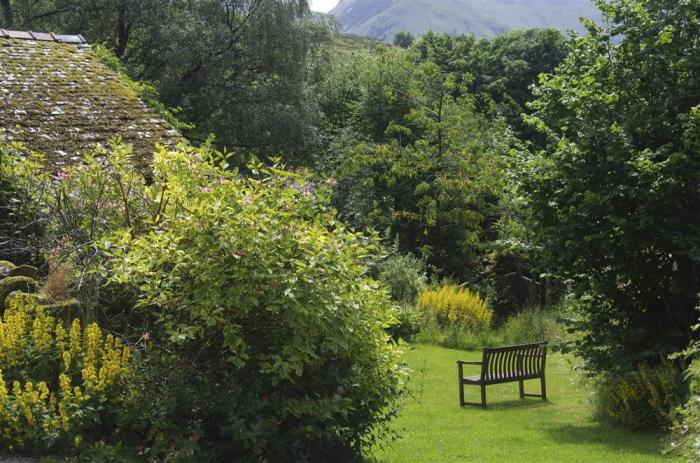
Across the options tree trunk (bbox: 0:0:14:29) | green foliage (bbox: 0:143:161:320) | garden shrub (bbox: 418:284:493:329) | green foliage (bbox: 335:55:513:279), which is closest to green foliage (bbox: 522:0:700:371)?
green foliage (bbox: 0:143:161:320)

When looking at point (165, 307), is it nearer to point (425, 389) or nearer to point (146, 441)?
point (146, 441)

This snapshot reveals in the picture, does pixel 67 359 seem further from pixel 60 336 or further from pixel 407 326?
pixel 407 326

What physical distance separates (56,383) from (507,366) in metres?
8.70

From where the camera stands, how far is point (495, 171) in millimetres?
25344

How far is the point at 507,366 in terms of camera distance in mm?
13586

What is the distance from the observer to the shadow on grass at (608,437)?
9484mm

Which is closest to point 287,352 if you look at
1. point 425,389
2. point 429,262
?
point 425,389

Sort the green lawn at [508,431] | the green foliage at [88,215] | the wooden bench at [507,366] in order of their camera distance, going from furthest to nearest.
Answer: the wooden bench at [507,366] → the green lawn at [508,431] → the green foliage at [88,215]

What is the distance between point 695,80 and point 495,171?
14.3 m

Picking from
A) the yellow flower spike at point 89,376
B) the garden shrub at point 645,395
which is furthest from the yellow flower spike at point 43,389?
the garden shrub at point 645,395

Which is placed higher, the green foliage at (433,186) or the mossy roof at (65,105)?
the mossy roof at (65,105)

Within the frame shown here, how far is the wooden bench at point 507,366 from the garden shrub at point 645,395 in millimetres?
2319

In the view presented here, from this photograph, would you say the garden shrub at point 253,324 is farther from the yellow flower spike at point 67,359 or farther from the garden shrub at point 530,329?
the garden shrub at point 530,329

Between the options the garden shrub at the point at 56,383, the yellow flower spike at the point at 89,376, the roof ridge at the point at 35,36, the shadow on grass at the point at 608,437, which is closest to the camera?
the garden shrub at the point at 56,383
